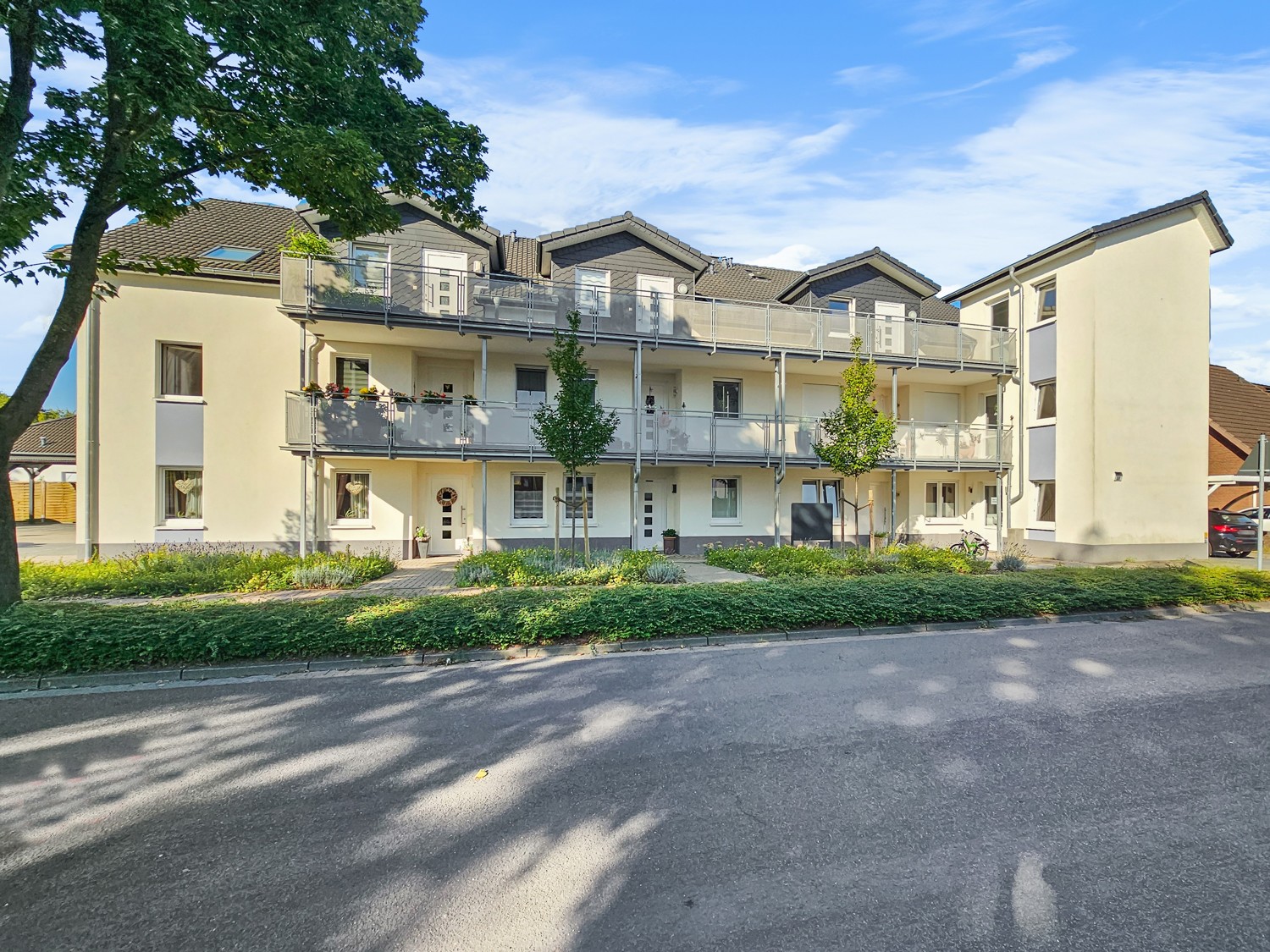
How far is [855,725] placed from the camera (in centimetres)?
489

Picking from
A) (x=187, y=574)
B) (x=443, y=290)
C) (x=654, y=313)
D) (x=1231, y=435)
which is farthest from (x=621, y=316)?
(x=1231, y=435)

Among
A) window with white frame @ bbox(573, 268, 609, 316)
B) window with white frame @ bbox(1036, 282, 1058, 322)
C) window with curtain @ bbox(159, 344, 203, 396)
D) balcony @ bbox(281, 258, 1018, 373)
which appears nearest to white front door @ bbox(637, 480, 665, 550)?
balcony @ bbox(281, 258, 1018, 373)

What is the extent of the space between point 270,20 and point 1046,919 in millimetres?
11381

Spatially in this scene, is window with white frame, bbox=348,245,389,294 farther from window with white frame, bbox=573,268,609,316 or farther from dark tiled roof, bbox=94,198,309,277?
window with white frame, bbox=573,268,609,316

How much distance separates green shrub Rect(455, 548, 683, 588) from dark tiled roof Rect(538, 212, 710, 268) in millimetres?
9387

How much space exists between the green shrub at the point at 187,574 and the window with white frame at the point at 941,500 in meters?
17.3

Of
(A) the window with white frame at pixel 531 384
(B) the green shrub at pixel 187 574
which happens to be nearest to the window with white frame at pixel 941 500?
(A) the window with white frame at pixel 531 384

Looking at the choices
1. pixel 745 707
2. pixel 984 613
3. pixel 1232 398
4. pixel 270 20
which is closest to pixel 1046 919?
pixel 745 707

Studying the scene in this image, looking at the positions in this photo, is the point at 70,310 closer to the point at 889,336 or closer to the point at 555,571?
the point at 555,571

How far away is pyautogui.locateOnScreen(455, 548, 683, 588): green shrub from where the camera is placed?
37.8ft

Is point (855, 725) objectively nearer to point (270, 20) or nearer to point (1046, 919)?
point (1046, 919)

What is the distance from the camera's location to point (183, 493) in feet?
48.5

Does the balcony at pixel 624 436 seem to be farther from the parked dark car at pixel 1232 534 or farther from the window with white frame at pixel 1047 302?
the parked dark car at pixel 1232 534

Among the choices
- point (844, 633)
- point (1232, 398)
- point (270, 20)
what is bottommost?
point (844, 633)
